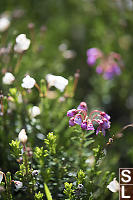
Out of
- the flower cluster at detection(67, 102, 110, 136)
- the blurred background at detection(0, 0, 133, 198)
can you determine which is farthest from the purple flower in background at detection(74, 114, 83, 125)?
the blurred background at detection(0, 0, 133, 198)

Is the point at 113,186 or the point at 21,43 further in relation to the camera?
the point at 21,43

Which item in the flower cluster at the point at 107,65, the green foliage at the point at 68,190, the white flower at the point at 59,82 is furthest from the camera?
the flower cluster at the point at 107,65

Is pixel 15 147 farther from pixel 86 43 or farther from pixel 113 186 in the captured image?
pixel 86 43

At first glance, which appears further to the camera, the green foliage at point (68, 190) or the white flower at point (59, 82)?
the white flower at point (59, 82)

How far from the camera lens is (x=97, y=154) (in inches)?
34.2

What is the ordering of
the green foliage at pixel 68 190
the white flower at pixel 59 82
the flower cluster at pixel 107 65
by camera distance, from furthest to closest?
the flower cluster at pixel 107 65, the white flower at pixel 59 82, the green foliage at pixel 68 190

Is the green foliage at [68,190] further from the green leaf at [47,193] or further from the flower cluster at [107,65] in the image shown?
the flower cluster at [107,65]

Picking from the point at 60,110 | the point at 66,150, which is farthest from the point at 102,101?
the point at 66,150

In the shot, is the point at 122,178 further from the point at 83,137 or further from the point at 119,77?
the point at 119,77

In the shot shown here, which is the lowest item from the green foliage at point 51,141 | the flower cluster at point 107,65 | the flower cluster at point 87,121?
the green foliage at point 51,141

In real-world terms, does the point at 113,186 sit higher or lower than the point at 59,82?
lower

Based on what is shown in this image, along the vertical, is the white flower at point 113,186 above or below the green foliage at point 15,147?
below

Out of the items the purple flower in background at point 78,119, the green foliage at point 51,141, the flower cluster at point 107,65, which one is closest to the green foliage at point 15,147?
the green foliage at point 51,141

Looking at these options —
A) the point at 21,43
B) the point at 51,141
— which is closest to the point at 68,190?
the point at 51,141
